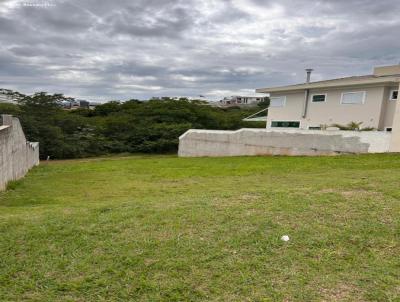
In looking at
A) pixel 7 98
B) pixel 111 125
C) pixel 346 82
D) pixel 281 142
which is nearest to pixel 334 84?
pixel 346 82

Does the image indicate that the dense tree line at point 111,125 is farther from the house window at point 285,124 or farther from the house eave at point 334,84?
the house eave at point 334,84

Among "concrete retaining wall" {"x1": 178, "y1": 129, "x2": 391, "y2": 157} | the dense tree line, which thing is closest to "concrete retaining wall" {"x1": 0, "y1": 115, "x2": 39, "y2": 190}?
"concrete retaining wall" {"x1": 178, "y1": 129, "x2": 391, "y2": 157}

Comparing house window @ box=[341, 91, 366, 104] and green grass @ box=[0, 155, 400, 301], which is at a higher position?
house window @ box=[341, 91, 366, 104]

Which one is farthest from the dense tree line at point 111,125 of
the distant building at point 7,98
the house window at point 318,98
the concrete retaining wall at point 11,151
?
the concrete retaining wall at point 11,151

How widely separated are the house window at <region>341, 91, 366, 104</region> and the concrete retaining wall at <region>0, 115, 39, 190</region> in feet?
52.5

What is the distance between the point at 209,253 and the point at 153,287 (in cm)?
68

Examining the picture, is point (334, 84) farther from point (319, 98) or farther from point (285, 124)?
point (285, 124)

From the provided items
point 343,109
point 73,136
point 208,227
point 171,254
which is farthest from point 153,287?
point 73,136

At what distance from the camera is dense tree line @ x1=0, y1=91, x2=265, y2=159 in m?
23.4

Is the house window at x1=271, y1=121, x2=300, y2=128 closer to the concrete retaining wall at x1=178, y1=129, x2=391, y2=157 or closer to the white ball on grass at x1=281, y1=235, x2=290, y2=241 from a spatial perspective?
the concrete retaining wall at x1=178, y1=129, x2=391, y2=157

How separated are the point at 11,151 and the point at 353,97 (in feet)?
53.5

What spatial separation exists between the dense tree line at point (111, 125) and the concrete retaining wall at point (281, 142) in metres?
9.08

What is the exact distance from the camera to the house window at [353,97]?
55.8ft

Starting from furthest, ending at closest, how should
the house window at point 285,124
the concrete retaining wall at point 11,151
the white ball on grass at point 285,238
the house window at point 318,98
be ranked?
1. the house window at point 285,124
2. the house window at point 318,98
3. the concrete retaining wall at point 11,151
4. the white ball on grass at point 285,238
